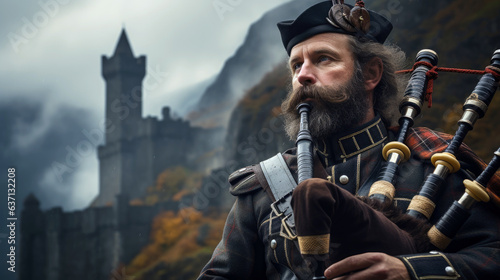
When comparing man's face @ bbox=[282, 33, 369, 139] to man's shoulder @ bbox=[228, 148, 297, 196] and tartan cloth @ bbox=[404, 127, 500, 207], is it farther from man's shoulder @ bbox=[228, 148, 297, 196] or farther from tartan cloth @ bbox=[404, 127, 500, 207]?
tartan cloth @ bbox=[404, 127, 500, 207]

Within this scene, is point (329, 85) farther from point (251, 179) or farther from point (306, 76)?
point (251, 179)

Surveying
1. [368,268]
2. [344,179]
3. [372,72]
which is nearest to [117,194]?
[372,72]

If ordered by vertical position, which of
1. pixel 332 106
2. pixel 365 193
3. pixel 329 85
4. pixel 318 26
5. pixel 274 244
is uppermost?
pixel 318 26

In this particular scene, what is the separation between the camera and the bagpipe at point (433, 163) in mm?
2996

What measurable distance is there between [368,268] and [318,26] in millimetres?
1801

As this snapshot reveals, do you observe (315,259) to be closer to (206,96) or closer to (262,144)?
(262,144)

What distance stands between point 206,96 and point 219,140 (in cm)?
874

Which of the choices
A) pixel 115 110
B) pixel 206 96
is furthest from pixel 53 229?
pixel 206 96

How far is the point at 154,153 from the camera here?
6262cm

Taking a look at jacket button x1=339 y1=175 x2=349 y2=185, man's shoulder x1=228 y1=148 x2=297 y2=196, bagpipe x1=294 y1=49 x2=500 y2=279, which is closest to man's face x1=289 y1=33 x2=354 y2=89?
bagpipe x1=294 y1=49 x2=500 y2=279

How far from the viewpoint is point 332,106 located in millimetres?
3764

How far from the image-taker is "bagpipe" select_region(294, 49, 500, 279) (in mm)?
2996

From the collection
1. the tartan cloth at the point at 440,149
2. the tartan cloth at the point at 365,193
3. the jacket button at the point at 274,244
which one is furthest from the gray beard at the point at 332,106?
the jacket button at the point at 274,244

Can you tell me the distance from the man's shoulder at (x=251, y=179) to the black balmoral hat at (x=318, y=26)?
805 millimetres
